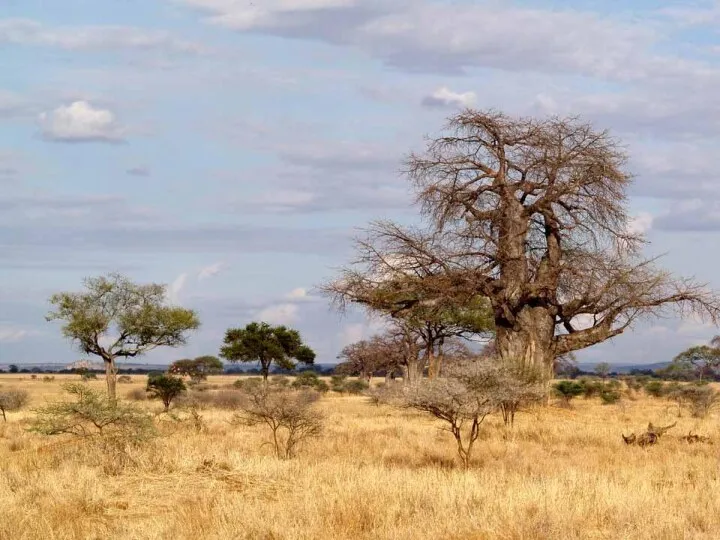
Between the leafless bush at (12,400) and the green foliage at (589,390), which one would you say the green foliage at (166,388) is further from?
the green foliage at (589,390)

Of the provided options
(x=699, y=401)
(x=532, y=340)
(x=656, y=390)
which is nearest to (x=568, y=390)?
(x=656, y=390)

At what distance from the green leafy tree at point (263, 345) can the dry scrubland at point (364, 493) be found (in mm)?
41201

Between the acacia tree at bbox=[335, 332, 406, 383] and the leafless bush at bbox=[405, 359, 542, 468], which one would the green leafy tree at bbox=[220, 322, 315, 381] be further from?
the leafless bush at bbox=[405, 359, 542, 468]

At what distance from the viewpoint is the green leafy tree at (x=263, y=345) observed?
208 feet

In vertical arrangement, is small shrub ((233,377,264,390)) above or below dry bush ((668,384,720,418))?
above

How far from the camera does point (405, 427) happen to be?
1051 inches

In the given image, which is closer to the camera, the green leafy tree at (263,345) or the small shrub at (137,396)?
the small shrub at (137,396)

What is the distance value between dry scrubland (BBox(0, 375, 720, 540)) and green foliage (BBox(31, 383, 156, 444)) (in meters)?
0.51

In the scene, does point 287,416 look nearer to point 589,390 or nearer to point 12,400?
point 12,400

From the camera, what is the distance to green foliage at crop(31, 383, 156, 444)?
746 inches

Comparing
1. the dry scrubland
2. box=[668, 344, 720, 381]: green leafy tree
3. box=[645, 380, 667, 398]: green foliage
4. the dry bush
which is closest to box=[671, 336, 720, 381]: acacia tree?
box=[668, 344, 720, 381]: green leafy tree

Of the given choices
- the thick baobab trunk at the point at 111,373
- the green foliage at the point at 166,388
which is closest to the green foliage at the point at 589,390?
the green foliage at the point at 166,388

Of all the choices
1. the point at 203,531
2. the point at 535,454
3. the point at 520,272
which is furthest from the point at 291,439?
the point at 520,272

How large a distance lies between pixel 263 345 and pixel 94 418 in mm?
44263
